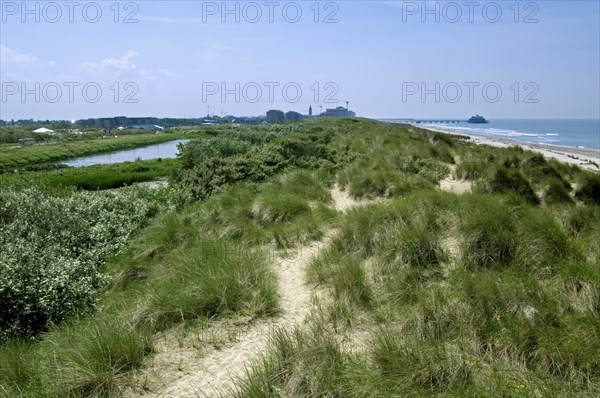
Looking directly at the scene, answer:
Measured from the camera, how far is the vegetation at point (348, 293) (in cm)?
398

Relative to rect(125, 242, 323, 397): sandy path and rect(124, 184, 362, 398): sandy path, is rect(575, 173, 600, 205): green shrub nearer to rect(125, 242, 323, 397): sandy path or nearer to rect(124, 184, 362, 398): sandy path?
rect(124, 184, 362, 398): sandy path

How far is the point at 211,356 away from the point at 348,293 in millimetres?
2034

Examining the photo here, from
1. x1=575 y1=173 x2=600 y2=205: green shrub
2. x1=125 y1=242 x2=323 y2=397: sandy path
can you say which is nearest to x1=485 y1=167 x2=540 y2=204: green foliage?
x1=575 y1=173 x2=600 y2=205: green shrub

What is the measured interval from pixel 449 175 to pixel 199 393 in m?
12.6

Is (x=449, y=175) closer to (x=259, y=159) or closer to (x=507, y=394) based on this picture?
(x=259, y=159)

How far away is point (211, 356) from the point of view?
470 cm

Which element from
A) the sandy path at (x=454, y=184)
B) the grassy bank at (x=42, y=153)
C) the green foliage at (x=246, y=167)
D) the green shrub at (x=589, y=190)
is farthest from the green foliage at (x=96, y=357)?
the grassy bank at (x=42, y=153)

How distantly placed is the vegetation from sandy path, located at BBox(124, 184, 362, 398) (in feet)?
0.55

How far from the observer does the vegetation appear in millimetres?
3977

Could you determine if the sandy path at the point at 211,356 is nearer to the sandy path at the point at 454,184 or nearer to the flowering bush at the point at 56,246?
the flowering bush at the point at 56,246

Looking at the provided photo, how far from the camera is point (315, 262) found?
6.88 metres

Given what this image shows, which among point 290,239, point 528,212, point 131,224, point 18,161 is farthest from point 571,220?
point 18,161

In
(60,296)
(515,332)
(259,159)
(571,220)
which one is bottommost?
(60,296)

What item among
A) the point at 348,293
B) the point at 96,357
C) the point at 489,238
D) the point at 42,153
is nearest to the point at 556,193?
the point at 489,238
